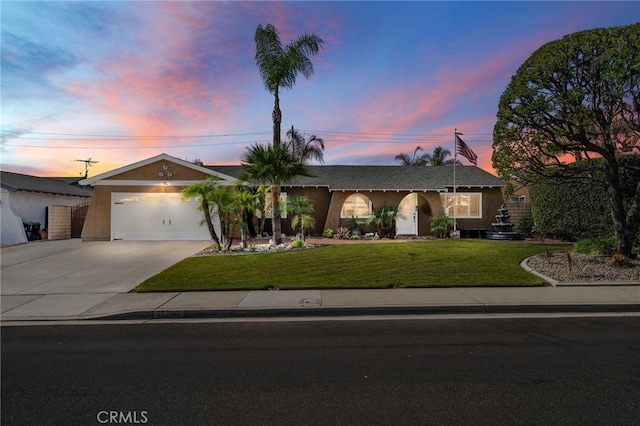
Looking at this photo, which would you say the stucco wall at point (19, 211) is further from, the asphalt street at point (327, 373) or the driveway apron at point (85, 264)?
the asphalt street at point (327, 373)

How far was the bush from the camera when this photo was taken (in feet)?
39.2

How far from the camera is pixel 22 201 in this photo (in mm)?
20062

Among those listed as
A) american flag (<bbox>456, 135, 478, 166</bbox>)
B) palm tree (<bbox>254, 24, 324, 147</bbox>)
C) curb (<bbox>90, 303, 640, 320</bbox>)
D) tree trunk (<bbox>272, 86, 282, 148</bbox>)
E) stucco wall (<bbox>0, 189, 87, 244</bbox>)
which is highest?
palm tree (<bbox>254, 24, 324, 147</bbox>)

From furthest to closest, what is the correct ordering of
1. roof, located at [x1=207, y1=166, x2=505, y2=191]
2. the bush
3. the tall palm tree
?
1. the tall palm tree
2. roof, located at [x1=207, y1=166, x2=505, y2=191]
3. the bush

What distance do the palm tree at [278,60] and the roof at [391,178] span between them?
16.0ft

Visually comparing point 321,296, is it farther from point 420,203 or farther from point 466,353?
point 420,203

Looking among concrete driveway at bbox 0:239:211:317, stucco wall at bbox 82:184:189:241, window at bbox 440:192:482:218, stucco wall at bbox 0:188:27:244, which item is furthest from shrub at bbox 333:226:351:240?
stucco wall at bbox 0:188:27:244

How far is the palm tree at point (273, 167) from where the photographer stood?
50.0ft

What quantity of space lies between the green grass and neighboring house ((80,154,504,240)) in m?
6.89

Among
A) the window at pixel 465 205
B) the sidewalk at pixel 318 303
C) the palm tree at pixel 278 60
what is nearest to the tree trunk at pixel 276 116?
the palm tree at pixel 278 60

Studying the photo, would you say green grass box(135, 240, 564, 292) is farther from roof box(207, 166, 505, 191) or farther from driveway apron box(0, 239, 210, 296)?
roof box(207, 166, 505, 191)

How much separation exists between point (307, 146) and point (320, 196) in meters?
7.04

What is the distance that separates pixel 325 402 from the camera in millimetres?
3742

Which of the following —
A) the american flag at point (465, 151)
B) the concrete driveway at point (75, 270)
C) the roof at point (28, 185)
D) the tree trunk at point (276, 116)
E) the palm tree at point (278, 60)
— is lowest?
the concrete driveway at point (75, 270)
